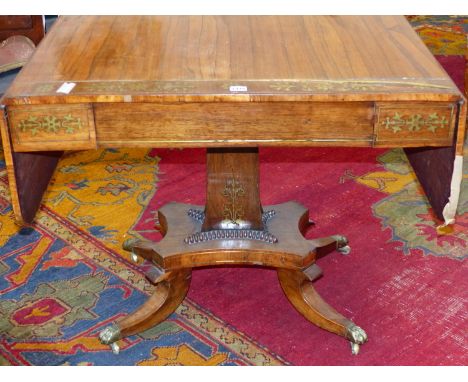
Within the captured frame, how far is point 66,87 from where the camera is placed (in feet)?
6.38

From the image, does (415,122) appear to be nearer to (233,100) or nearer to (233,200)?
(233,100)

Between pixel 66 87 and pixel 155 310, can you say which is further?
pixel 155 310

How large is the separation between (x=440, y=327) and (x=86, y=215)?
4.98 ft

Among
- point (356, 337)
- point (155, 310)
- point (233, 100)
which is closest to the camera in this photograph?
point (233, 100)

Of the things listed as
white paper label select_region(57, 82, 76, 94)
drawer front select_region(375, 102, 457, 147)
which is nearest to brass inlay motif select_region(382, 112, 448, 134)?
drawer front select_region(375, 102, 457, 147)

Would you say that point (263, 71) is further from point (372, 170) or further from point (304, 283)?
point (372, 170)

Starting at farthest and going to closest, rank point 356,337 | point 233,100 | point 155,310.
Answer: point 155,310 < point 356,337 < point 233,100

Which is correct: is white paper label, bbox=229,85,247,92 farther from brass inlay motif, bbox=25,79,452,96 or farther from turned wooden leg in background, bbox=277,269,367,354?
turned wooden leg in background, bbox=277,269,367,354

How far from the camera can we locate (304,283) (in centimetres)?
257

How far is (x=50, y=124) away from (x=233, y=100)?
46 cm

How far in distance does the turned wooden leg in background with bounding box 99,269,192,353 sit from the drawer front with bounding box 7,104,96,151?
0.75 m

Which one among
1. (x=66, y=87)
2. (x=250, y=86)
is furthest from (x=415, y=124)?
(x=66, y=87)

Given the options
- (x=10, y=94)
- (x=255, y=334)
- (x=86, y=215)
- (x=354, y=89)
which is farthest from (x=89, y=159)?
(x=354, y=89)

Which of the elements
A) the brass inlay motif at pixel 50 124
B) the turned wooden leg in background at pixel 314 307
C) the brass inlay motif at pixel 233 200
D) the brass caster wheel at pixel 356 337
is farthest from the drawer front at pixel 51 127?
the brass caster wheel at pixel 356 337
